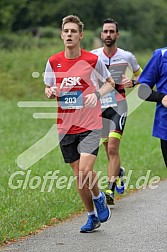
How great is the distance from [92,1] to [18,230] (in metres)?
64.7

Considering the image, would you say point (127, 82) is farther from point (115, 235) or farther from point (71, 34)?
point (115, 235)

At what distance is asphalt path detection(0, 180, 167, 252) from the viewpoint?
7.68 m

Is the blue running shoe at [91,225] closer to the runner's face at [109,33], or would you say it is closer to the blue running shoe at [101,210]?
the blue running shoe at [101,210]

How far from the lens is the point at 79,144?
8.45 m

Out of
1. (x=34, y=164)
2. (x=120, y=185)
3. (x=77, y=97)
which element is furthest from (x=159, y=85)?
(x=34, y=164)

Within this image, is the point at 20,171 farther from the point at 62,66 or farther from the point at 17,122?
the point at 17,122

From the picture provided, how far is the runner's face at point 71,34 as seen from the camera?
8.30 meters

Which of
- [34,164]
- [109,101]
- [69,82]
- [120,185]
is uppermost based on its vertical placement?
[69,82]

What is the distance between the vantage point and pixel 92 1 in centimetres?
7181

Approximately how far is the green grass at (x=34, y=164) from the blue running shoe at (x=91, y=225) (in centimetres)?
58

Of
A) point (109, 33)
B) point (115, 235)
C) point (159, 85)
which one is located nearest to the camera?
point (159, 85)

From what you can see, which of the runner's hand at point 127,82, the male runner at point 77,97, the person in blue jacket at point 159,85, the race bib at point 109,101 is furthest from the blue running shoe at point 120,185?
the person in blue jacket at point 159,85

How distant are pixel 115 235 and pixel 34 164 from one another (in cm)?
609

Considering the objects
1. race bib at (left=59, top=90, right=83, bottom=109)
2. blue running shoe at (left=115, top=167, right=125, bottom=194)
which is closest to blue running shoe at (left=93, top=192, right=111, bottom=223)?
race bib at (left=59, top=90, right=83, bottom=109)
